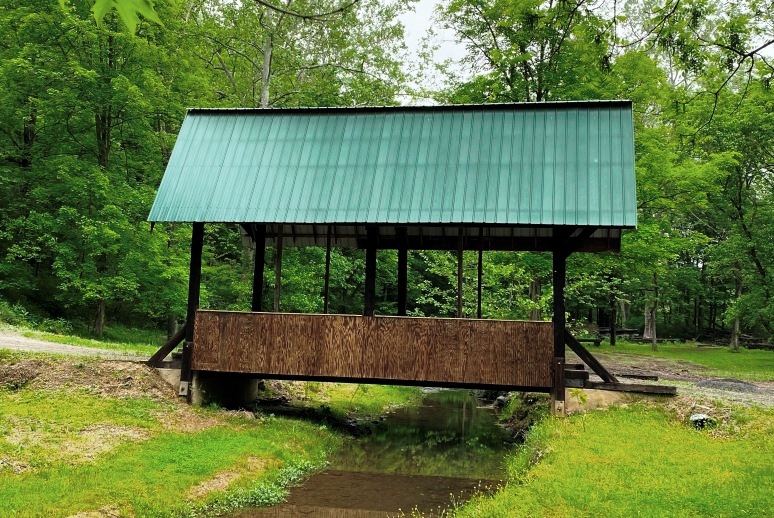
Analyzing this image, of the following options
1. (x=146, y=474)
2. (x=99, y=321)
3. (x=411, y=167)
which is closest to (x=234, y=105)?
(x=99, y=321)

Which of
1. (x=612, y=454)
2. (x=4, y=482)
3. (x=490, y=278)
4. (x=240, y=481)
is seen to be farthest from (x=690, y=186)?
(x=4, y=482)

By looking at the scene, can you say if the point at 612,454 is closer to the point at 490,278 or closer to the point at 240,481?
the point at 240,481

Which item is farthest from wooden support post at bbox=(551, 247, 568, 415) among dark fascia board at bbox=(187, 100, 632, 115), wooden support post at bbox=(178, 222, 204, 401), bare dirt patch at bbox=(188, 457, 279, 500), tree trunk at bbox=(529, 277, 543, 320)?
tree trunk at bbox=(529, 277, 543, 320)

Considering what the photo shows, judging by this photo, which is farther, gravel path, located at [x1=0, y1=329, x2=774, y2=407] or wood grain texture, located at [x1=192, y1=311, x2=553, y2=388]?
gravel path, located at [x1=0, y1=329, x2=774, y2=407]

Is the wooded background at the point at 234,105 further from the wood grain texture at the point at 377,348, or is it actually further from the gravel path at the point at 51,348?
the wood grain texture at the point at 377,348

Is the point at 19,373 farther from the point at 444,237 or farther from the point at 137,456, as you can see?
the point at 444,237

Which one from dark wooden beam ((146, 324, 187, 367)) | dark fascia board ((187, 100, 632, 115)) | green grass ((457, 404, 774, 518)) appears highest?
dark fascia board ((187, 100, 632, 115))

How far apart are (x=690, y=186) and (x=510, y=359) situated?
40.9 feet

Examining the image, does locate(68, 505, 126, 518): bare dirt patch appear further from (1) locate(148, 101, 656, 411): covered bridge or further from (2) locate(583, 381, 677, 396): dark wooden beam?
(2) locate(583, 381, 677, 396): dark wooden beam

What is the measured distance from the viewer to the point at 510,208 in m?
12.3

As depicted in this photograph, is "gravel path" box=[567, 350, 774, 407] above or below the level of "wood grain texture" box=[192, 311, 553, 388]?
below

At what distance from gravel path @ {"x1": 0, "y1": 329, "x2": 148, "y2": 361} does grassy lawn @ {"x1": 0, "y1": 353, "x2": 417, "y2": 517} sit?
1885 mm

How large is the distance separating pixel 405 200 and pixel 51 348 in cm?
1074

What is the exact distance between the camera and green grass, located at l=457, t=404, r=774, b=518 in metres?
7.30
